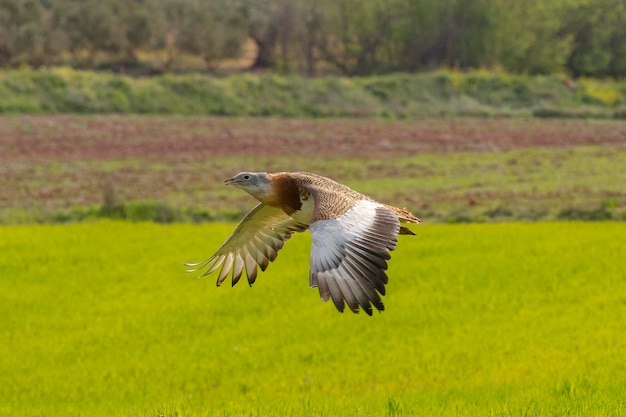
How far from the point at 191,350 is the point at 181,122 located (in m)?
23.6

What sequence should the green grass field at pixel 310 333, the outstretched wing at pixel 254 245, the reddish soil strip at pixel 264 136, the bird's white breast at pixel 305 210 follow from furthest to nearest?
1. the reddish soil strip at pixel 264 136
2. the green grass field at pixel 310 333
3. the outstretched wing at pixel 254 245
4. the bird's white breast at pixel 305 210

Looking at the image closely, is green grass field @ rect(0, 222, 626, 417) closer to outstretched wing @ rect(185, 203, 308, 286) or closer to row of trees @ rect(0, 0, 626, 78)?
outstretched wing @ rect(185, 203, 308, 286)

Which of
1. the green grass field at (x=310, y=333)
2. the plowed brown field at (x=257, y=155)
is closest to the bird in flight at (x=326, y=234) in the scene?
the green grass field at (x=310, y=333)

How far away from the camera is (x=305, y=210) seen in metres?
6.31

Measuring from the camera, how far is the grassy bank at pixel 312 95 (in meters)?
35.8

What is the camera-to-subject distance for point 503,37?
5291 centimetres

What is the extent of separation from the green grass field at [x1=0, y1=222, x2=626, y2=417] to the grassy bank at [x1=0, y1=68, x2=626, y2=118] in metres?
22.5

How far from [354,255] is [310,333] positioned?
5343mm

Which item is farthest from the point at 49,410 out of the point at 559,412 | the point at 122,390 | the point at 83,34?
the point at 83,34

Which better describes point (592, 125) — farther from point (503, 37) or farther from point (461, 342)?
point (461, 342)

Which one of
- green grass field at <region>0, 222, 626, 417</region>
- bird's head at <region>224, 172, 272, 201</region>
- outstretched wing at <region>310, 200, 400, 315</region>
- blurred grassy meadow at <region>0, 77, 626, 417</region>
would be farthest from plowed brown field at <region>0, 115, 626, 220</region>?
outstretched wing at <region>310, 200, 400, 315</region>

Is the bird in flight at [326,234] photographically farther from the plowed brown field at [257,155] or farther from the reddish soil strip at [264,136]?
the reddish soil strip at [264,136]

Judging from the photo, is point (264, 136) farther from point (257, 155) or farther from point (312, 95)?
point (312, 95)

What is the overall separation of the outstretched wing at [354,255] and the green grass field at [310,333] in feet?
4.17
